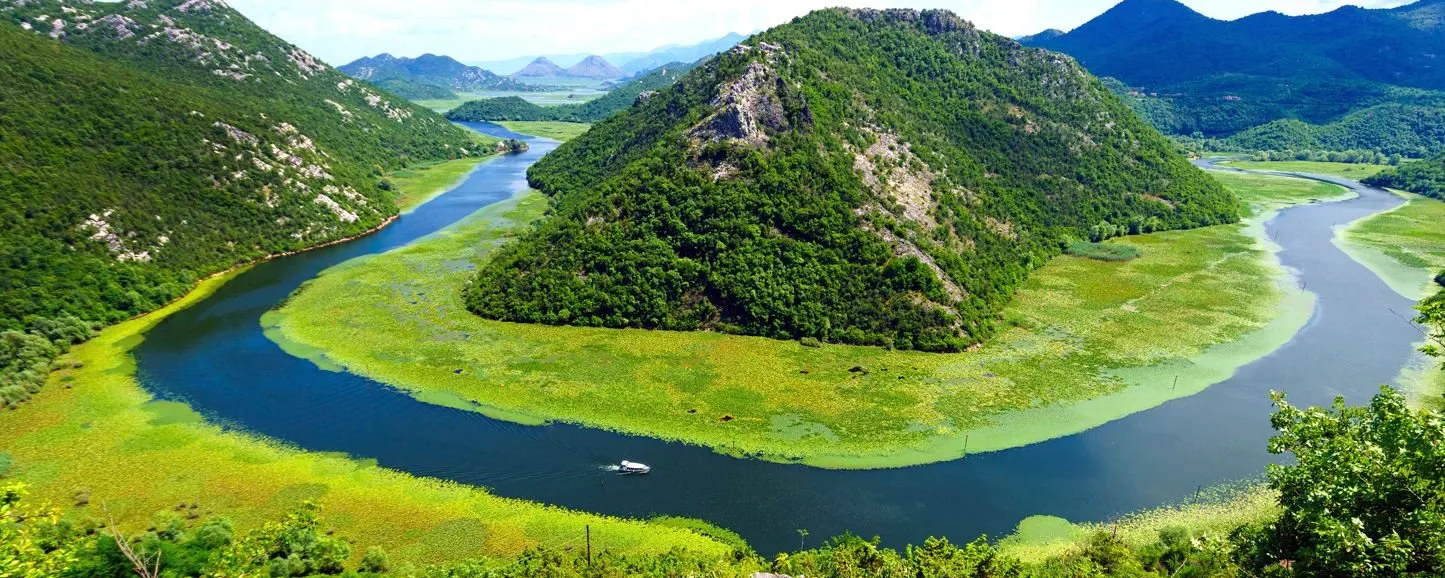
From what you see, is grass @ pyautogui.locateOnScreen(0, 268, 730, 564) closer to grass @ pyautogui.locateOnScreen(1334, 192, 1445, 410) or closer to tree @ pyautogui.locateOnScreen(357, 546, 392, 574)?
tree @ pyautogui.locateOnScreen(357, 546, 392, 574)

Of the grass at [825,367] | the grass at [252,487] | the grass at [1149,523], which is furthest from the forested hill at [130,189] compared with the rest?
the grass at [1149,523]

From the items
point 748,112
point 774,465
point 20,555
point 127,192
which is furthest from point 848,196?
point 127,192

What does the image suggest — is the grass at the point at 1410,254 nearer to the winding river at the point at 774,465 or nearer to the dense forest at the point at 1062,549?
the winding river at the point at 774,465

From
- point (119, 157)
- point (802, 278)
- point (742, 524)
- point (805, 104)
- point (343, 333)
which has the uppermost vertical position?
point (805, 104)

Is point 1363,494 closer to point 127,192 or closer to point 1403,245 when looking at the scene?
point 127,192

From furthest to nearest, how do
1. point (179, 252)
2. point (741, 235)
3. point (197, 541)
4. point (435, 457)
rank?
point (179, 252)
point (741, 235)
point (435, 457)
point (197, 541)

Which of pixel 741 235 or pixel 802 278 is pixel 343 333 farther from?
pixel 802 278

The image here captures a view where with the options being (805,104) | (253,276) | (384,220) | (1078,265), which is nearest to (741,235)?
(805,104)
